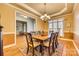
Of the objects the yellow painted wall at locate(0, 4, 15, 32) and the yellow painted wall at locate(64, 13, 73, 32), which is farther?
the yellow painted wall at locate(64, 13, 73, 32)

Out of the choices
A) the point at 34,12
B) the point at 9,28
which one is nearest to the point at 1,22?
the point at 9,28

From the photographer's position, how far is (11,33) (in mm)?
3326

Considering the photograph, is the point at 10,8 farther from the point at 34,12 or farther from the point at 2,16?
the point at 34,12

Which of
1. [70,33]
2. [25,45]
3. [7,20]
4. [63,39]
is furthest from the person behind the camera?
[70,33]

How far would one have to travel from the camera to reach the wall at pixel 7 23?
2.86 meters

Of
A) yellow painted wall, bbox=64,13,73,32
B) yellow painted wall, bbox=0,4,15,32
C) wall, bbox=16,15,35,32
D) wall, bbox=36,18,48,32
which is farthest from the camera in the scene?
yellow painted wall, bbox=64,13,73,32

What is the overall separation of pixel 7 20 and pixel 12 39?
712 millimetres

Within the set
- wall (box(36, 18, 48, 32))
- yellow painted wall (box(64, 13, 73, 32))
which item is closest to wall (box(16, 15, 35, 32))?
wall (box(36, 18, 48, 32))

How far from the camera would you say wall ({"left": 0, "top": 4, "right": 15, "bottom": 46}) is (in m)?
2.86

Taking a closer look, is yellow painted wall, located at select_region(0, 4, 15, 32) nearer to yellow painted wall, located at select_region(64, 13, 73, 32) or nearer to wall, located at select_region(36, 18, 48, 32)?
wall, located at select_region(36, 18, 48, 32)

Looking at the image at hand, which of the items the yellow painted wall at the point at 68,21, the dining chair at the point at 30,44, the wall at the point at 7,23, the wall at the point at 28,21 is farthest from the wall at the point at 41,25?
the yellow painted wall at the point at 68,21

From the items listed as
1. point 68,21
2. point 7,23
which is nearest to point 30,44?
point 7,23

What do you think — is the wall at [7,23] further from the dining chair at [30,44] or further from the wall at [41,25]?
the wall at [41,25]

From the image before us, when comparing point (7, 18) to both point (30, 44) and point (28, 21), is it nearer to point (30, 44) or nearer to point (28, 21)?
point (28, 21)
